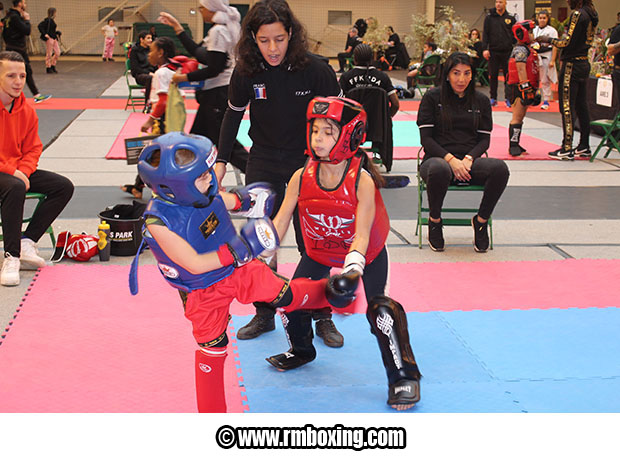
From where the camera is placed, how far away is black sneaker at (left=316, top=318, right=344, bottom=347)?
430 centimetres

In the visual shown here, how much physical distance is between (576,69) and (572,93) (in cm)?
33

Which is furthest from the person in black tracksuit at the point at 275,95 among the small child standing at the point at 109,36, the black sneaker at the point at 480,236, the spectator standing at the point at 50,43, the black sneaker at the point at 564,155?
the small child standing at the point at 109,36

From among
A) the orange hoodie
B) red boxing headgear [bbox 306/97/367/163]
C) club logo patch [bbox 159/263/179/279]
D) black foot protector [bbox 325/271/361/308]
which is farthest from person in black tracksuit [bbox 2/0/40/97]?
black foot protector [bbox 325/271/361/308]


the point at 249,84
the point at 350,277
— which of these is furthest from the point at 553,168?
the point at 350,277

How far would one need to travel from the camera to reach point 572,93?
9922 millimetres

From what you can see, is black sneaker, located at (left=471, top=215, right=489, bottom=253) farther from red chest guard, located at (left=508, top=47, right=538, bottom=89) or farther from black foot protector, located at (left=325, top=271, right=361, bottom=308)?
red chest guard, located at (left=508, top=47, right=538, bottom=89)

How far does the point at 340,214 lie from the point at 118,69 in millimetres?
22755

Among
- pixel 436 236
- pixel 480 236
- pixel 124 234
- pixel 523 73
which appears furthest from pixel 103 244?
pixel 523 73

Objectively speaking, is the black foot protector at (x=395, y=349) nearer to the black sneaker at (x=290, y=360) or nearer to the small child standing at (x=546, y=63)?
the black sneaker at (x=290, y=360)

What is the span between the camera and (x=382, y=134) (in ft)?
28.3

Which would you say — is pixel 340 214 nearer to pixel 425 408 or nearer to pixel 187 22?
pixel 425 408

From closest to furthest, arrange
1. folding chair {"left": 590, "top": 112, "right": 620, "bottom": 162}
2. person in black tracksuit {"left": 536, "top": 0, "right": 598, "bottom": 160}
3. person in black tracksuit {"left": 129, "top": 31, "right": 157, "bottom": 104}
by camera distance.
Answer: person in black tracksuit {"left": 536, "top": 0, "right": 598, "bottom": 160}, folding chair {"left": 590, "top": 112, "right": 620, "bottom": 162}, person in black tracksuit {"left": 129, "top": 31, "right": 157, "bottom": 104}

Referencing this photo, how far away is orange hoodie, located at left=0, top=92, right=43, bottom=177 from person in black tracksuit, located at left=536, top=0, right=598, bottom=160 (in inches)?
275

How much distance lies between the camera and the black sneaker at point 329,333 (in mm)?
4297
